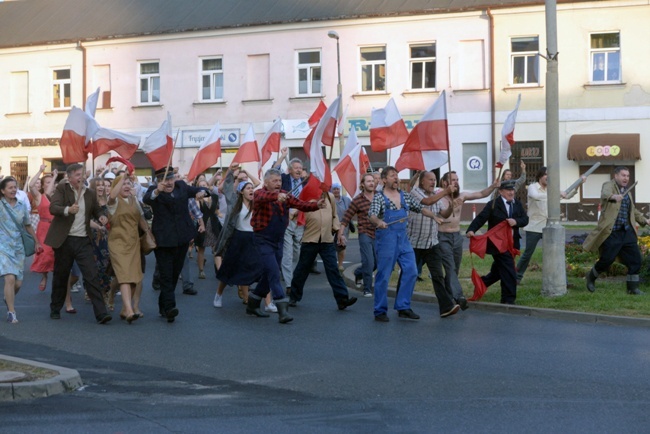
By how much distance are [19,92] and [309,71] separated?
13.7 meters

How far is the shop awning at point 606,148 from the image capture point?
34969 millimetres

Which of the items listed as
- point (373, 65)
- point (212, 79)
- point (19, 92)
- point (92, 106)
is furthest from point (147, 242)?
point (19, 92)

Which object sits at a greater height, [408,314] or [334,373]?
[408,314]

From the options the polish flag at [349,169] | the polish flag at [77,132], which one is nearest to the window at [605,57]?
the polish flag at [349,169]

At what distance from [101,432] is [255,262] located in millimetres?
6519

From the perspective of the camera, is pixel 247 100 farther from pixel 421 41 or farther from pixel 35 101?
pixel 35 101

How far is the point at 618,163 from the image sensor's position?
35.5 metres

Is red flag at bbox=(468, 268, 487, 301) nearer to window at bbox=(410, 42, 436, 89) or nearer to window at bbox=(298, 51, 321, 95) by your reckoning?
window at bbox=(410, 42, 436, 89)

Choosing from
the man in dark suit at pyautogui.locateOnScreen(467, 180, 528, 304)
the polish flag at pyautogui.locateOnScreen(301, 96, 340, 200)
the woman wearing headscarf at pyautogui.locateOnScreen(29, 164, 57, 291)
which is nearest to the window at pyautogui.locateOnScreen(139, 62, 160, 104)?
the woman wearing headscarf at pyautogui.locateOnScreen(29, 164, 57, 291)

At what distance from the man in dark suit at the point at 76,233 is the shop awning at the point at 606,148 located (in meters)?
25.8

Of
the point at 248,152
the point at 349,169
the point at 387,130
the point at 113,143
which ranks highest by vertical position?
the point at 387,130

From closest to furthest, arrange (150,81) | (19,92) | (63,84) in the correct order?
(150,81), (63,84), (19,92)

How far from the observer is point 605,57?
3597cm

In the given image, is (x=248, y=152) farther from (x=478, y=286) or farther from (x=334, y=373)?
(x=334, y=373)
